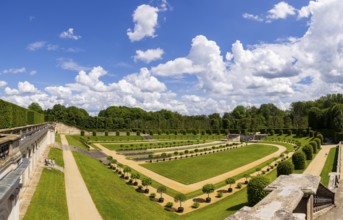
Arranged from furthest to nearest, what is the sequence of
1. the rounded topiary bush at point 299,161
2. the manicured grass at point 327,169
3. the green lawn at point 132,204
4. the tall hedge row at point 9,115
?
the rounded topiary bush at point 299,161 → the tall hedge row at point 9,115 → the manicured grass at point 327,169 → the green lawn at point 132,204

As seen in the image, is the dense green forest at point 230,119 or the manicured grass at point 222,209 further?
the dense green forest at point 230,119

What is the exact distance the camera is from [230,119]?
130125 mm

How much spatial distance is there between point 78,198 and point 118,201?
3.66 meters

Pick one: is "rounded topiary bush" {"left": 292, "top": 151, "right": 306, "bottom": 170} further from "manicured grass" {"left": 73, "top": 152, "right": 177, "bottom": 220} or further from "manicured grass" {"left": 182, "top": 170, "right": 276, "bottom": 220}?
"manicured grass" {"left": 73, "top": 152, "right": 177, "bottom": 220}

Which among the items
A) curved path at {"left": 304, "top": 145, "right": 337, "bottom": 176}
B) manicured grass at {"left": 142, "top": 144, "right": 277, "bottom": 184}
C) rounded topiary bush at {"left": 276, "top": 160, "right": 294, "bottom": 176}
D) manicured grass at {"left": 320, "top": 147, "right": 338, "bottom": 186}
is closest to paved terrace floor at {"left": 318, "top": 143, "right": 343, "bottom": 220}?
manicured grass at {"left": 320, "top": 147, "right": 338, "bottom": 186}

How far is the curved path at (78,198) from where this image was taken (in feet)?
70.7

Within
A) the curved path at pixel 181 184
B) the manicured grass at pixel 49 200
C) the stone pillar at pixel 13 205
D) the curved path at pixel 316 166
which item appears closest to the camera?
the stone pillar at pixel 13 205

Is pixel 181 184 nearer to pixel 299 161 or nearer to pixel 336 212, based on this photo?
pixel 299 161

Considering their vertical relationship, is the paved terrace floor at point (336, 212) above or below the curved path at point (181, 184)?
above

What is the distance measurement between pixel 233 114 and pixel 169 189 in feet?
429

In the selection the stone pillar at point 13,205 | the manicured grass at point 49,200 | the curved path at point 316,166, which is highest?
the stone pillar at point 13,205

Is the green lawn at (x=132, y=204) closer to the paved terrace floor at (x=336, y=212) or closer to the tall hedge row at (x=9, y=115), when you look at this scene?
the paved terrace floor at (x=336, y=212)

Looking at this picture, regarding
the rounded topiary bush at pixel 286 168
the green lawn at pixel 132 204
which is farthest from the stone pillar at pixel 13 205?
the rounded topiary bush at pixel 286 168

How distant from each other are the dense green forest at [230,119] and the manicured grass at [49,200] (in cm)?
7205
